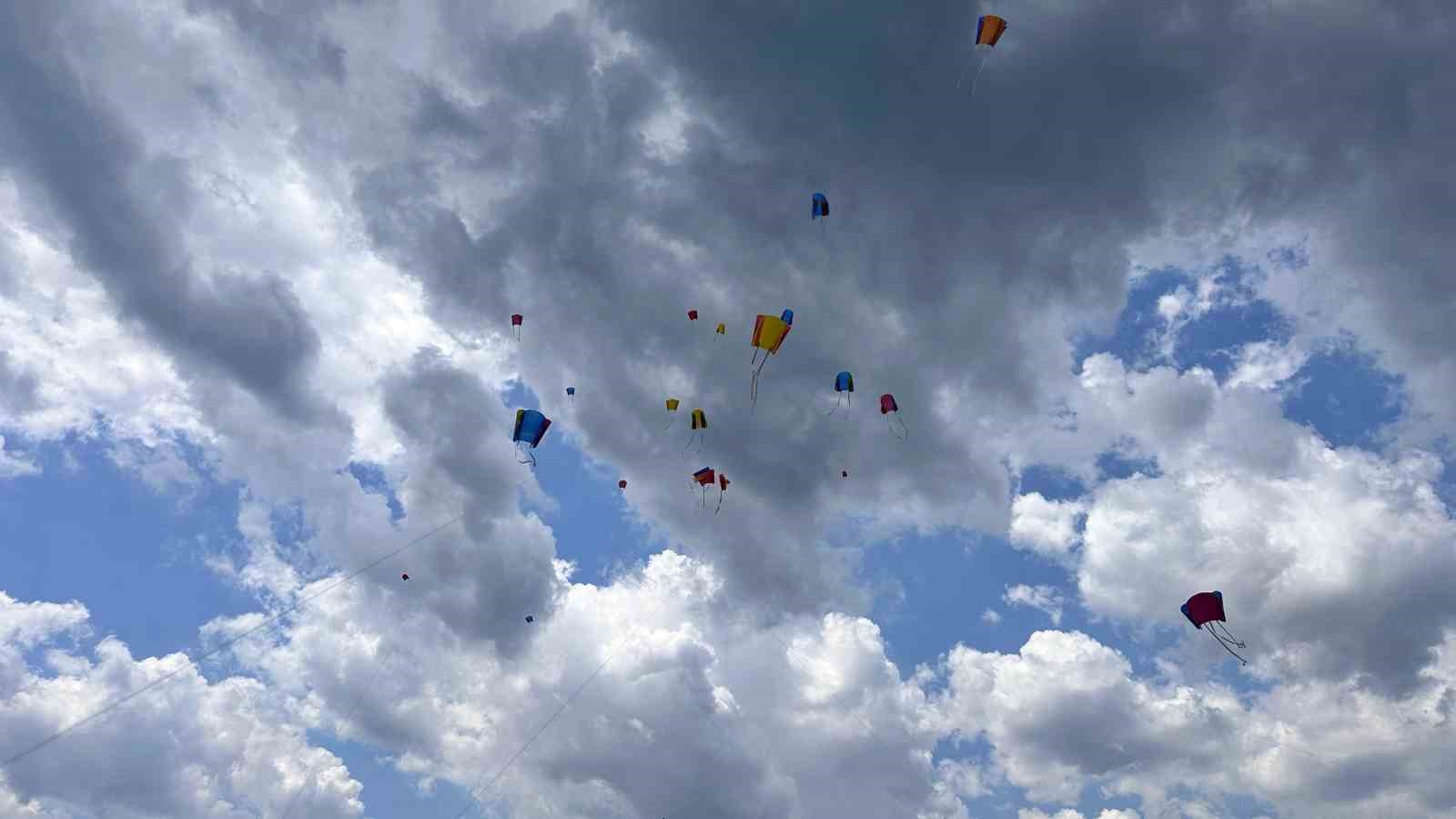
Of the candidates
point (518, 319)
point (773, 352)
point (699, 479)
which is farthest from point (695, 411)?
point (518, 319)

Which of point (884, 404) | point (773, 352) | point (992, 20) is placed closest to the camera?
point (992, 20)

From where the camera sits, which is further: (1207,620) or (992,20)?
(1207,620)

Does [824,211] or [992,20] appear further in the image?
[824,211]

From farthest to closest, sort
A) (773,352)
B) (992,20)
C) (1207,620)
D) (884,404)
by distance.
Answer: (884,404), (773,352), (1207,620), (992,20)

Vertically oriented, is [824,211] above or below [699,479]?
above

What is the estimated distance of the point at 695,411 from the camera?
93812 mm

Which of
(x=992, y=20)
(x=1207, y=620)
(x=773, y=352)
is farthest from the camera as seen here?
(x=773, y=352)

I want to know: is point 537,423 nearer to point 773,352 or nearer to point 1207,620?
point 773,352

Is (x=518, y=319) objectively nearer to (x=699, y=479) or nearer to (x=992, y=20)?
(x=699, y=479)

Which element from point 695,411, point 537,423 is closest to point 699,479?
point 695,411

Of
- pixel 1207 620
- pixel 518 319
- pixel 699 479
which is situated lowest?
pixel 1207 620

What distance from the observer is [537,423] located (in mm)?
89188

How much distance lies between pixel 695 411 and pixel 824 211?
23.0 m

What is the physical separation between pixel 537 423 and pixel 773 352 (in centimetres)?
2257
